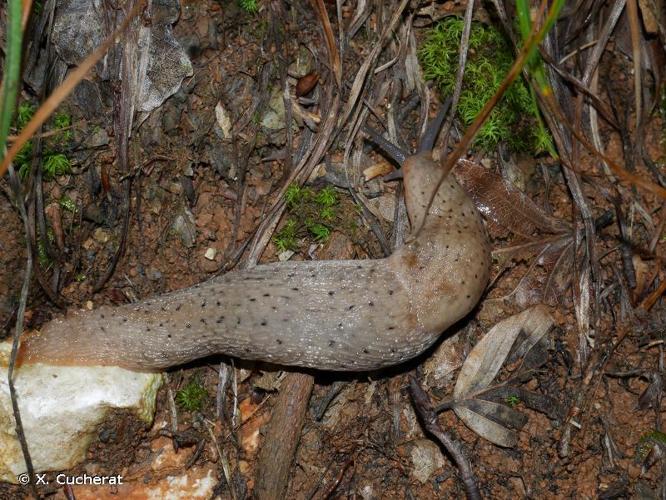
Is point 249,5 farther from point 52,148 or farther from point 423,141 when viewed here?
point 52,148

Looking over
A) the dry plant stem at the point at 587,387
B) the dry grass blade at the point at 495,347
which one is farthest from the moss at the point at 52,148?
the dry plant stem at the point at 587,387

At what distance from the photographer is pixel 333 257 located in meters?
3.87

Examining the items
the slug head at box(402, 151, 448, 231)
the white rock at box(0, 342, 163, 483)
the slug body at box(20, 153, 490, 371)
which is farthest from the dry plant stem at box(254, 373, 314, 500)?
the slug head at box(402, 151, 448, 231)

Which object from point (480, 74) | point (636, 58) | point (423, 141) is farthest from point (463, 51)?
point (636, 58)

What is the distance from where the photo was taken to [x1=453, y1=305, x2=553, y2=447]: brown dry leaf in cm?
388

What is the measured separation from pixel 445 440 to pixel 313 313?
116 cm

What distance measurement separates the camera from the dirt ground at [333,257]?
3811mm

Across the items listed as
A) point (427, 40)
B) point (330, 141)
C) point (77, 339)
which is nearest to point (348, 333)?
point (330, 141)

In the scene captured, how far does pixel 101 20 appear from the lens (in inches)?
146

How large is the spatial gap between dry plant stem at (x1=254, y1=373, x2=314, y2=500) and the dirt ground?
0.10m

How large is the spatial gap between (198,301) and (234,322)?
10.3 inches

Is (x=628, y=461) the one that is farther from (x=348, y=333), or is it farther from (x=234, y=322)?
(x=234, y=322)

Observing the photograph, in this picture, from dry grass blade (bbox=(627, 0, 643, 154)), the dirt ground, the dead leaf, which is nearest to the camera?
dry grass blade (bbox=(627, 0, 643, 154))

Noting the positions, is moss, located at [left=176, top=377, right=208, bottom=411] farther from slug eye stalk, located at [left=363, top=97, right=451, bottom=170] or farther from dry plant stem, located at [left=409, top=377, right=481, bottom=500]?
slug eye stalk, located at [left=363, top=97, right=451, bottom=170]
